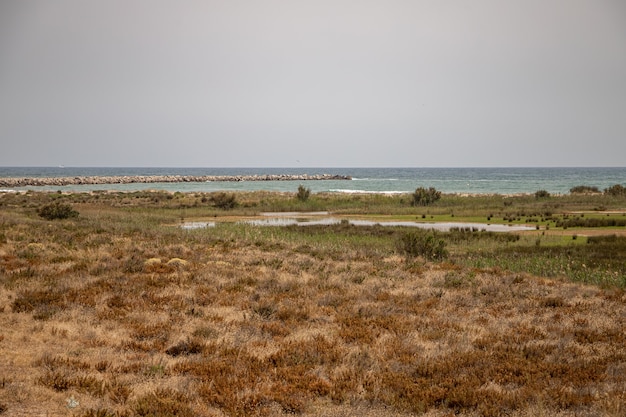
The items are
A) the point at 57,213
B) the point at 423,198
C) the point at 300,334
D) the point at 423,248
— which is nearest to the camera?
the point at 300,334

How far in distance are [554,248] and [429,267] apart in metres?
10.7

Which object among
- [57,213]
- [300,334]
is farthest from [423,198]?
[300,334]

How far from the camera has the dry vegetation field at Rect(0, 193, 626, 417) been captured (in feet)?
26.2

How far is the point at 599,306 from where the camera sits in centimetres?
1441

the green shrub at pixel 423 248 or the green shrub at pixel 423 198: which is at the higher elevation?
the green shrub at pixel 423 198

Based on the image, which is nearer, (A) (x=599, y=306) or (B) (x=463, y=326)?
(B) (x=463, y=326)

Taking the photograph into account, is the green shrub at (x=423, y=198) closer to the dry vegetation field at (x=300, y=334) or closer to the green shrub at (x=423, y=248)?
the green shrub at (x=423, y=248)

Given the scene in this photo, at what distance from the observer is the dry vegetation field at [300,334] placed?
7.99 meters

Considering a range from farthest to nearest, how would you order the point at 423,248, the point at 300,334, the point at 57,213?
the point at 57,213 < the point at 423,248 < the point at 300,334

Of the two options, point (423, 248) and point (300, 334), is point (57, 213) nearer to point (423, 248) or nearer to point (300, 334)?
point (423, 248)

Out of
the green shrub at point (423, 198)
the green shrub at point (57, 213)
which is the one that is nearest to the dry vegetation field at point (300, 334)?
the green shrub at point (57, 213)

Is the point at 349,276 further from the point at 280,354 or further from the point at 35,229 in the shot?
the point at 35,229

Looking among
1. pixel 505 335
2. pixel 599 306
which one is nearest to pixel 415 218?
pixel 599 306

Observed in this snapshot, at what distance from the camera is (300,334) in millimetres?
11531
